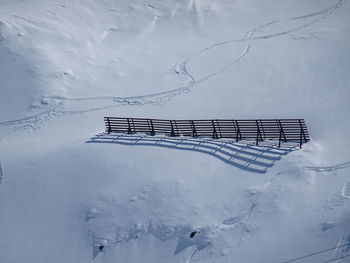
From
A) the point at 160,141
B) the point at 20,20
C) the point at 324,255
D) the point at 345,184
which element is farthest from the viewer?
the point at 20,20

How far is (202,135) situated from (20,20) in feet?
51.3

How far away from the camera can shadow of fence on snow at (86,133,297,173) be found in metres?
25.1

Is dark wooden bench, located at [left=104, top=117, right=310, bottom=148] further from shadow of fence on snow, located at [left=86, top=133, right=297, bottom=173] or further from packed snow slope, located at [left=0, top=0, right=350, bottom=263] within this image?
packed snow slope, located at [left=0, top=0, right=350, bottom=263]

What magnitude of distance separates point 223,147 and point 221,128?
1.36m

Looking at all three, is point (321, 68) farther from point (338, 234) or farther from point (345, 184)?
point (338, 234)

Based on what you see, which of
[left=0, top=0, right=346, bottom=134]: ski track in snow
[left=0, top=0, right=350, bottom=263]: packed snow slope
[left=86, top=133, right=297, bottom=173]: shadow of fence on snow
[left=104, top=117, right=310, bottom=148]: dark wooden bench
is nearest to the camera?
[left=0, top=0, right=350, bottom=263]: packed snow slope

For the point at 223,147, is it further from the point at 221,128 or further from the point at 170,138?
the point at 170,138

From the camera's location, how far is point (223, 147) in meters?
25.7

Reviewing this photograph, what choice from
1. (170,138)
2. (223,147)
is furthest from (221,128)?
(170,138)

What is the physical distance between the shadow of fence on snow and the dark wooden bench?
337 millimetres

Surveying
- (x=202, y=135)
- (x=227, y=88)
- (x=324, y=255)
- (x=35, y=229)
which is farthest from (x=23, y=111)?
(x=324, y=255)

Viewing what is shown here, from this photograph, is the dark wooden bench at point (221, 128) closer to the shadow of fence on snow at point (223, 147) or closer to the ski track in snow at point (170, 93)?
the shadow of fence on snow at point (223, 147)

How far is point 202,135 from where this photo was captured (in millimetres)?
26219

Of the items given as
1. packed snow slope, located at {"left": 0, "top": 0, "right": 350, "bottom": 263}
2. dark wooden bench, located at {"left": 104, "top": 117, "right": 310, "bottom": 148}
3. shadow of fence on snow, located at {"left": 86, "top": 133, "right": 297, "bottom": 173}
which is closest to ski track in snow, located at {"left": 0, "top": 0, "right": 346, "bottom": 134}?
packed snow slope, located at {"left": 0, "top": 0, "right": 350, "bottom": 263}
